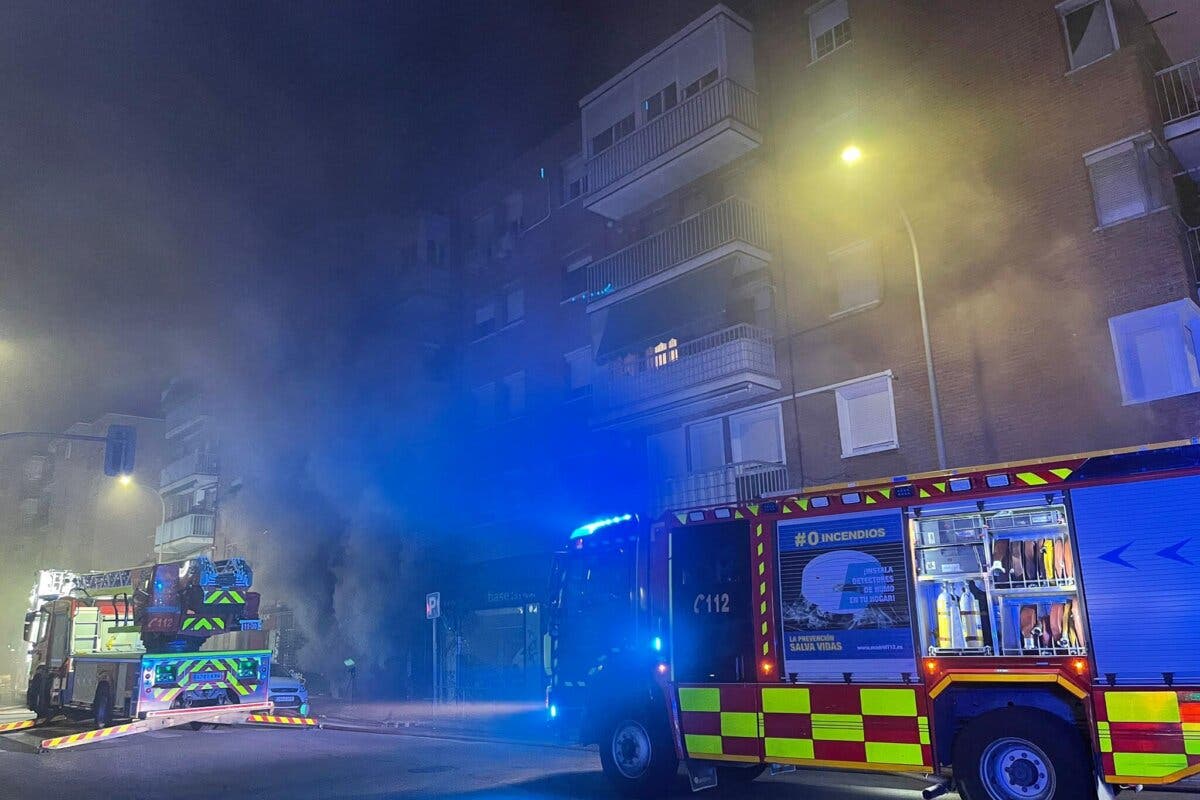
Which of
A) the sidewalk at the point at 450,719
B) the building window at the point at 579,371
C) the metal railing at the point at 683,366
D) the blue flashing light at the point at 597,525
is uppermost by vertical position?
the building window at the point at 579,371

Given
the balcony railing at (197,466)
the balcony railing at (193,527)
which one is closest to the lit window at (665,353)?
the balcony railing at (197,466)

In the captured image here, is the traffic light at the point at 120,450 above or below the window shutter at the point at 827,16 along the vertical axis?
below

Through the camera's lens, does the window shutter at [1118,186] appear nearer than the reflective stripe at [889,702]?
No

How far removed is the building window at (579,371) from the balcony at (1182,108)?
44.0ft

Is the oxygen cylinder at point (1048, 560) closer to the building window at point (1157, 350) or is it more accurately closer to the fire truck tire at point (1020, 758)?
the fire truck tire at point (1020, 758)

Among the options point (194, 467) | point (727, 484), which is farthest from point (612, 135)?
point (194, 467)

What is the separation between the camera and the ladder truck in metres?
13.2

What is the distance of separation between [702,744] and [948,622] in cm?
265

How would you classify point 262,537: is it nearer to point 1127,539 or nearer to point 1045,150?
point 1045,150

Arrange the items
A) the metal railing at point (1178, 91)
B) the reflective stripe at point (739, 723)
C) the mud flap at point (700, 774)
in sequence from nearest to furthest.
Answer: the reflective stripe at point (739, 723) < the mud flap at point (700, 774) < the metal railing at point (1178, 91)

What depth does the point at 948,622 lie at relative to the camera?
694 cm

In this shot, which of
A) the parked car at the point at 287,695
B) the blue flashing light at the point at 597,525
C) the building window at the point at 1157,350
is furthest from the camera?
the parked car at the point at 287,695

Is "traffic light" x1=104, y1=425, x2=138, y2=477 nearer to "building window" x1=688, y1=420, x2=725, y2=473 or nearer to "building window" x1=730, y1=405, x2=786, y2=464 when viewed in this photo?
"building window" x1=688, y1=420, x2=725, y2=473

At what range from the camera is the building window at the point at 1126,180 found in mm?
12336
